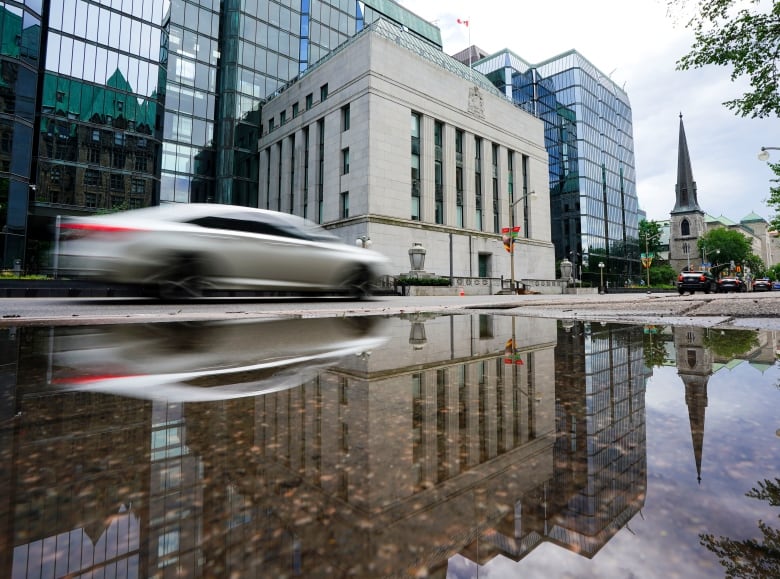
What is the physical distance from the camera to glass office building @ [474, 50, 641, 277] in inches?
2522

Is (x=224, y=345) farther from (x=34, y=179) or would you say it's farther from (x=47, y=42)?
(x=47, y=42)

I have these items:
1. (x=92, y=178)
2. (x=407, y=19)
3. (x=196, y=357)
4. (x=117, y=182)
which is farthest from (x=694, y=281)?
(x=407, y=19)

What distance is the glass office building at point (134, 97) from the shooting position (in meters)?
27.8

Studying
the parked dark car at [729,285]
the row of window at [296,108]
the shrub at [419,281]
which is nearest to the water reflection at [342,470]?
the shrub at [419,281]

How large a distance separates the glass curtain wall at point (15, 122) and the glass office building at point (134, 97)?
65mm

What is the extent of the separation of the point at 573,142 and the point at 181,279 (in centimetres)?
6953

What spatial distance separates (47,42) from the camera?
32656 millimetres

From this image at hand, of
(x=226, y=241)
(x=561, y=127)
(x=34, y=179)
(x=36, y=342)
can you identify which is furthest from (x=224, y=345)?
(x=561, y=127)

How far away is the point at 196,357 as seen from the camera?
2572mm

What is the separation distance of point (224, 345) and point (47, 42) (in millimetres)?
43713

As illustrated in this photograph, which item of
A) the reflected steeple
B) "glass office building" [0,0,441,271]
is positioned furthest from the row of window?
the reflected steeple

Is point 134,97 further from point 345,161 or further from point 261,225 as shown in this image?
point 261,225

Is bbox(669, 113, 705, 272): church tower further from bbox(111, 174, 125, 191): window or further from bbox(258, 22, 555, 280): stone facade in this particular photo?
bbox(111, 174, 125, 191): window

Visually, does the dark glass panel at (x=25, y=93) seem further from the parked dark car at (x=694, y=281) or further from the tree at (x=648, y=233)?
the tree at (x=648, y=233)
